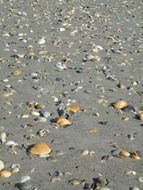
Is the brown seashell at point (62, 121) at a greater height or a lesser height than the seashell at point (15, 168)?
lesser

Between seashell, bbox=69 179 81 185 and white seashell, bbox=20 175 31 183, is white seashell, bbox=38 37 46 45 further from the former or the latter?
seashell, bbox=69 179 81 185

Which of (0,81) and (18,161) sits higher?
(18,161)

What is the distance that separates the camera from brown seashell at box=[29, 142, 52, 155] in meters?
5.90

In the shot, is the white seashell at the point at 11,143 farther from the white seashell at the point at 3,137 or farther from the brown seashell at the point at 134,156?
the brown seashell at the point at 134,156

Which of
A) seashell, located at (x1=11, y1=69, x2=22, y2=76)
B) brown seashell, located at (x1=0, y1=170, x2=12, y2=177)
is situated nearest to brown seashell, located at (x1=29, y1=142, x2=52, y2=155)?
brown seashell, located at (x1=0, y1=170, x2=12, y2=177)

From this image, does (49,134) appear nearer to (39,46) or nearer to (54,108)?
(54,108)

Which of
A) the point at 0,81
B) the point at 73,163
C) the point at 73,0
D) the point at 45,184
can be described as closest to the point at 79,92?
the point at 0,81

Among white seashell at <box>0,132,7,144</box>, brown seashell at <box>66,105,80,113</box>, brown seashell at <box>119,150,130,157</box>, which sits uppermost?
brown seashell at <box>119,150,130,157</box>

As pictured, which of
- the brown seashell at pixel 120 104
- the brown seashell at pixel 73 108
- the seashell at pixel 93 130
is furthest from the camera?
the brown seashell at pixel 120 104

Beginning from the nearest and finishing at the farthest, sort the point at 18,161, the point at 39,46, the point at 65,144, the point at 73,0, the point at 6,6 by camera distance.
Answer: the point at 18,161
the point at 65,144
the point at 39,46
the point at 6,6
the point at 73,0

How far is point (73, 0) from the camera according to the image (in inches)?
752

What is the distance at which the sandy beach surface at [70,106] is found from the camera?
5488 mm

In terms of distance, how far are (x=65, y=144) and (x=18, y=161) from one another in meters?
0.78

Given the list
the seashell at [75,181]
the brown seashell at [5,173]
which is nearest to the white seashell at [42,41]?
the brown seashell at [5,173]
